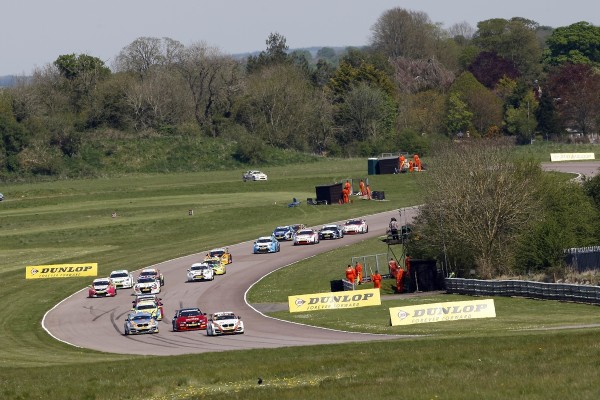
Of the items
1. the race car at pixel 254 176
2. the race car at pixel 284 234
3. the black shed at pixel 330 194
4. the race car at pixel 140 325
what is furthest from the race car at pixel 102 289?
the race car at pixel 254 176

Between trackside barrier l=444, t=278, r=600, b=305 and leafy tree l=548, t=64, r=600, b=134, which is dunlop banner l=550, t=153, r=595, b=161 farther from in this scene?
trackside barrier l=444, t=278, r=600, b=305

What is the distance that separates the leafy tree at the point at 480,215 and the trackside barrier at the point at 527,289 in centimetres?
498

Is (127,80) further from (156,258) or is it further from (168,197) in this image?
(156,258)

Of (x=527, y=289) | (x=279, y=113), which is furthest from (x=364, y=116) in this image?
(x=527, y=289)

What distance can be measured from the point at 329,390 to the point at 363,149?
461 ft

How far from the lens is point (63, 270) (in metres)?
78.0

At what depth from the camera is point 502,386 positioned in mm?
27109

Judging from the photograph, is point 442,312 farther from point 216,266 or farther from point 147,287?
point 216,266

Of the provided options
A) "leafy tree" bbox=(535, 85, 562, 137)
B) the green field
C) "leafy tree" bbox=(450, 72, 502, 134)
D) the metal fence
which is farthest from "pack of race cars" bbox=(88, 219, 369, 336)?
"leafy tree" bbox=(450, 72, 502, 134)

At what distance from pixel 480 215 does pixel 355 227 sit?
27.6 meters

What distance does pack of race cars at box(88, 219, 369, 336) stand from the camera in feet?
166

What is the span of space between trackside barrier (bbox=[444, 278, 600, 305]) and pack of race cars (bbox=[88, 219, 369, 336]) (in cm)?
1355

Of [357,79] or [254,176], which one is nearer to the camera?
[254,176]

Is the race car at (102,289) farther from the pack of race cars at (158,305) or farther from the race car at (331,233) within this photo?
the race car at (331,233)
